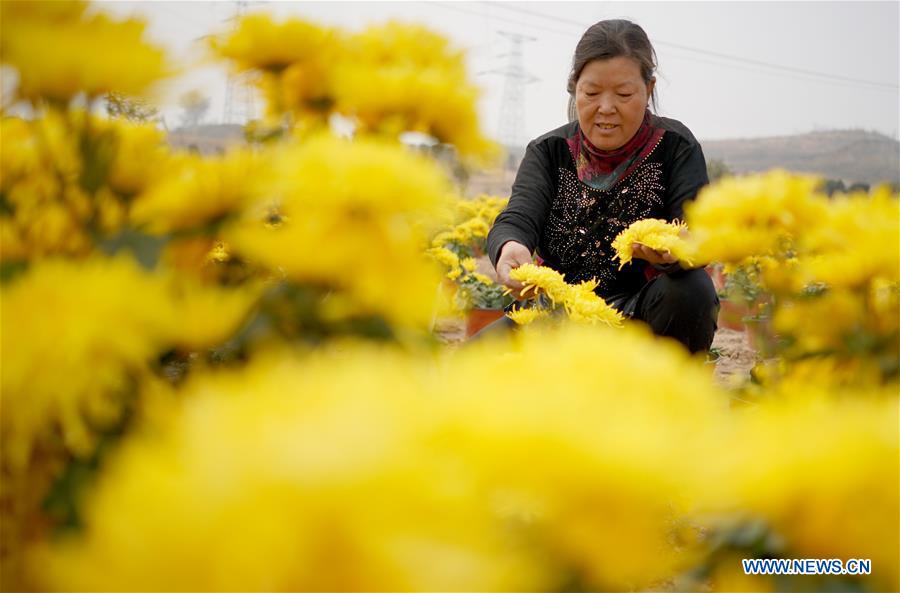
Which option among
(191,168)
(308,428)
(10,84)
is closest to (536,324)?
(191,168)

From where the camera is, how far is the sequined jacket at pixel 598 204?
227cm

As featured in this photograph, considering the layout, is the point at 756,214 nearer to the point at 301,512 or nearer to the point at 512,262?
the point at 301,512

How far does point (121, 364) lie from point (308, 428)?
0.63ft

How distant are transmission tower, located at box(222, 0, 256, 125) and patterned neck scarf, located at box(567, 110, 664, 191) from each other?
1772 mm

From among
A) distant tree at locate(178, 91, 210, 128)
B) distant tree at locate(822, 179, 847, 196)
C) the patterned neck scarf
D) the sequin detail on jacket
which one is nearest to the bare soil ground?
distant tree at locate(822, 179, 847, 196)

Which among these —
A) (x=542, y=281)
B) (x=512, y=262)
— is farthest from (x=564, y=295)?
(x=512, y=262)

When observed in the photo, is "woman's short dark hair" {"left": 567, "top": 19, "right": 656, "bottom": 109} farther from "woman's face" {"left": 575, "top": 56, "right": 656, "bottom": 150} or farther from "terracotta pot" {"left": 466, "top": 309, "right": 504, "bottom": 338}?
"terracotta pot" {"left": 466, "top": 309, "right": 504, "bottom": 338}

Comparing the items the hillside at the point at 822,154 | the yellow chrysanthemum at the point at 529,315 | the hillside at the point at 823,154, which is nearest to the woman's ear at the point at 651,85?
the yellow chrysanthemum at the point at 529,315

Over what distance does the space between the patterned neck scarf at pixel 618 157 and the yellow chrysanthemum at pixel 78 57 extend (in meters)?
1.95

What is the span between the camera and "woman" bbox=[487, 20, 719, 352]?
206 cm

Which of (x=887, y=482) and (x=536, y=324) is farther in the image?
(x=536, y=324)

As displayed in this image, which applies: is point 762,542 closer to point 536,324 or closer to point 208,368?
point 208,368

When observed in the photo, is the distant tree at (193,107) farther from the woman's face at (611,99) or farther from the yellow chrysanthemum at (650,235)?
the woman's face at (611,99)

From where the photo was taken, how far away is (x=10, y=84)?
1.47 feet
